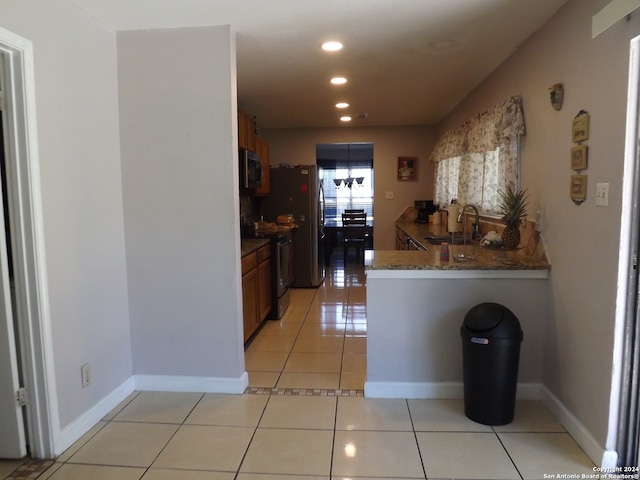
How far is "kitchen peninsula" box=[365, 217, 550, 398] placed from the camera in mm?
2643

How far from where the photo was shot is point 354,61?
11.0 ft

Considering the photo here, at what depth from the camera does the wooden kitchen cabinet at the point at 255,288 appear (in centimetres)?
356

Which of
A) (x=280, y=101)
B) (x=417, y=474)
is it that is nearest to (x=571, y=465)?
→ (x=417, y=474)

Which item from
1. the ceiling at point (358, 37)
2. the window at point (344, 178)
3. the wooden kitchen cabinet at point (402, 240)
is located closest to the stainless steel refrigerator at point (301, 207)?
the wooden kitchen cabinet at point (402, 240)

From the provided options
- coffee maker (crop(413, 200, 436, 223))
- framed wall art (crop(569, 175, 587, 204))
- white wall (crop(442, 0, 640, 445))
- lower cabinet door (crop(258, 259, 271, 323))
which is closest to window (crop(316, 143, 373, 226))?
coffee maker (crop(413, 200, 436, 223))

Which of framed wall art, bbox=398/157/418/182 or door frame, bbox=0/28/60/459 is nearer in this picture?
door frame, bbox=0/28/60/459

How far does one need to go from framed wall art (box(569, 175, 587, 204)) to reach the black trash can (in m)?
0.69

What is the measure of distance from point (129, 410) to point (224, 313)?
79 cm

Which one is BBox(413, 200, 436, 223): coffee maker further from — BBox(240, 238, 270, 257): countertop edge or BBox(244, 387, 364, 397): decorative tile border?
BBox(244, 387, 364, 397): decorative tile border

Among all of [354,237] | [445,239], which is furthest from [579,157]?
[354,237]

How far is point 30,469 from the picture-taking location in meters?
2.06

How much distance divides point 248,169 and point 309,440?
2933mm

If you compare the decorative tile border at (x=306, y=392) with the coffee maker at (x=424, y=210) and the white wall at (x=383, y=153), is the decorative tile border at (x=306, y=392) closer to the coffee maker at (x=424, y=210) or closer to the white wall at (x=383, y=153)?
the coffee maker at (x=424, y=210)

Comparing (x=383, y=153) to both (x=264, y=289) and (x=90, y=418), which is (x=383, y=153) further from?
(x=90, y=418)
